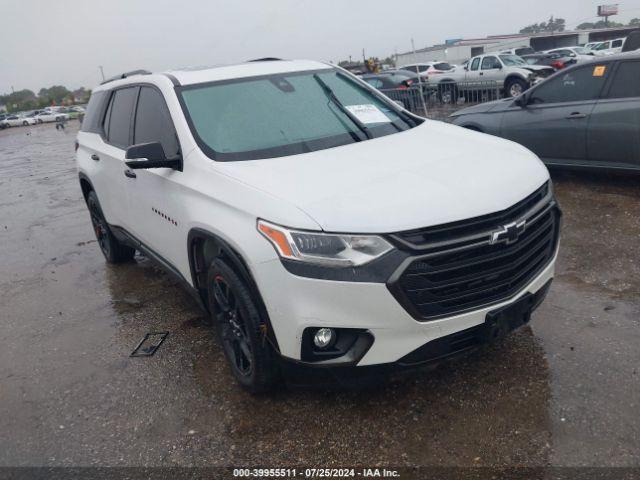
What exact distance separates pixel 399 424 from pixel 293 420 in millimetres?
573

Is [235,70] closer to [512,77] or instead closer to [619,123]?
[619,123]

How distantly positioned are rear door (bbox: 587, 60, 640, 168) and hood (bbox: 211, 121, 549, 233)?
3.18 metres

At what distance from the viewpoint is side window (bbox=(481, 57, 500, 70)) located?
1950 cm

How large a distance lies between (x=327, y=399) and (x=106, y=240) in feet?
12.4

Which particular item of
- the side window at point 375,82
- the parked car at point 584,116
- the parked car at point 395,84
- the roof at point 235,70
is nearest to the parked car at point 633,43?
the parked car at point 395,84

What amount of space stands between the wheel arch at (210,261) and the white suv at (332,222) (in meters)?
0.01

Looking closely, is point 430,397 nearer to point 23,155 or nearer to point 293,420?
point 293,420

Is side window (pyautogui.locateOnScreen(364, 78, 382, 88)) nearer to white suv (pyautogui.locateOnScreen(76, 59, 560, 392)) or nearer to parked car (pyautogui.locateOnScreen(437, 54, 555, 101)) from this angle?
parked car (pyautogui.locateOnScreen(437, 54, 555, 101))

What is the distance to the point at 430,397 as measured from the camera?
3.05 meters

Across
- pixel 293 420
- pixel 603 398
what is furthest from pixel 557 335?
pixel 293 420

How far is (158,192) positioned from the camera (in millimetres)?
3783

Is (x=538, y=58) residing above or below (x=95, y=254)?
below

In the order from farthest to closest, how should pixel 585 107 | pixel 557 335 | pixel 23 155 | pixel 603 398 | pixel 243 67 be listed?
pixel 23 155 < pixel 585 107 < pixel 243 67 < pixel 557 335 < pixel 603 398

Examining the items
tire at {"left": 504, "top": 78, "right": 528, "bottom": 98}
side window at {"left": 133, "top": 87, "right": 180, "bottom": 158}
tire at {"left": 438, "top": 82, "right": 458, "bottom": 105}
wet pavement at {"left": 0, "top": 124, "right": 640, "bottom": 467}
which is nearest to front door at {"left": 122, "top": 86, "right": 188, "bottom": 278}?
side window at {"left": 133, "top": 87, "right": 180, "bottom": 158}
